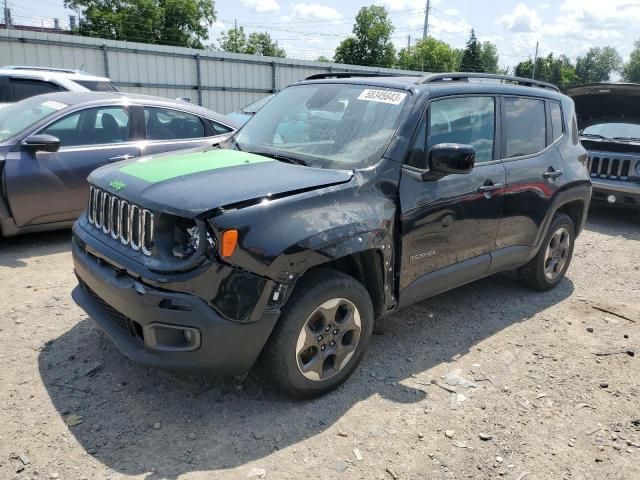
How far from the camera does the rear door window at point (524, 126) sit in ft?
14.2

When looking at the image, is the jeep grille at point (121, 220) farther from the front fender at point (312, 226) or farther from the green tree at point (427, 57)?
the green tree at point (427, 57)

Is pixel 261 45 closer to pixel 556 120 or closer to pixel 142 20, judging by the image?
pixel 142 20

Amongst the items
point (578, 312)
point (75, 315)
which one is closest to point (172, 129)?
point (75, 315)

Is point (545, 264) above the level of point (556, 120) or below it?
below

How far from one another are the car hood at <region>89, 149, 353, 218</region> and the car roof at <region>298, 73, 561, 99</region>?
2.98 ft

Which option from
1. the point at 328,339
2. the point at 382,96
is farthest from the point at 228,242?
the point at 382,96

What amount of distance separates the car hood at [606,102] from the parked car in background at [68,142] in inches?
241

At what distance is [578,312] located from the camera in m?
4.80

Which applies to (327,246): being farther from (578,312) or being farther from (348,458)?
(578,312)

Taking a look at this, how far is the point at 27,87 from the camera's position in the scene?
8.57 meters

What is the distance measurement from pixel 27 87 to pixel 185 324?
765 centimetres

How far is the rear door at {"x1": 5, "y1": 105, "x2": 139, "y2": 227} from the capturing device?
5.33m

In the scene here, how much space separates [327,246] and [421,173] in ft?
3.16

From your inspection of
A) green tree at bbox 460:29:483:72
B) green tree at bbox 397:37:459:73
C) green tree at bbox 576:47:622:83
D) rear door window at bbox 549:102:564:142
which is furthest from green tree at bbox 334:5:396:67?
green tree at bbox 576:47:622:83
